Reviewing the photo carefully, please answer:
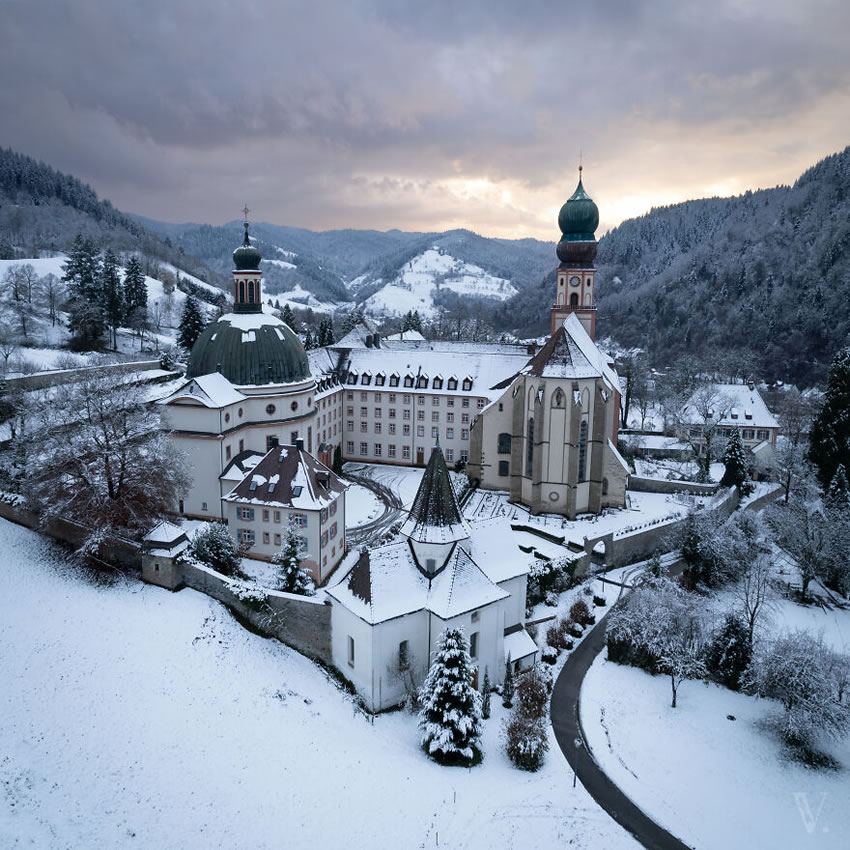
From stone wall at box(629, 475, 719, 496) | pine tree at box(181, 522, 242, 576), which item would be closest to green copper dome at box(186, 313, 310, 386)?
pine tree at box(181, 522, 242, 576)

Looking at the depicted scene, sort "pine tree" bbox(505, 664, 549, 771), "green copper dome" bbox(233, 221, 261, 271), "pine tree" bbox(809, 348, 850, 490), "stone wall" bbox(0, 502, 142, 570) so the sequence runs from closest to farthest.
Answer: "pine tree" bbox(505, 664, 549, 771) < "stone wall" bbox(0, 502, 142, 570) < "green copper dome" bbox(233, 221, 261, 271) < "pine tree" bbox(809, 348, 850, 490)

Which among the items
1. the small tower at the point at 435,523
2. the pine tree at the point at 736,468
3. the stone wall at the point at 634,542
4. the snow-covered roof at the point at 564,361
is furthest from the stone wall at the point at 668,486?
the small tower at the point at 435,523

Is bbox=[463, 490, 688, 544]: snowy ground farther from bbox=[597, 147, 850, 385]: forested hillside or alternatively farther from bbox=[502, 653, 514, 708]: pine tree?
bbox=[597, 147, 850, 385]: forested hillside

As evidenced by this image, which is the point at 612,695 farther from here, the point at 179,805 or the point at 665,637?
the point at 179,805

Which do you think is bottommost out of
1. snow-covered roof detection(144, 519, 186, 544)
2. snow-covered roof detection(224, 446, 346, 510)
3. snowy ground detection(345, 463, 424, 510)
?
snowy ground detection(345, 463, 424, 510)

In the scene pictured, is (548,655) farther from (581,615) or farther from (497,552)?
(497,552)

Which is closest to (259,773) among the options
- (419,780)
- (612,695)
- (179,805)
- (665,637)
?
(179,805)
